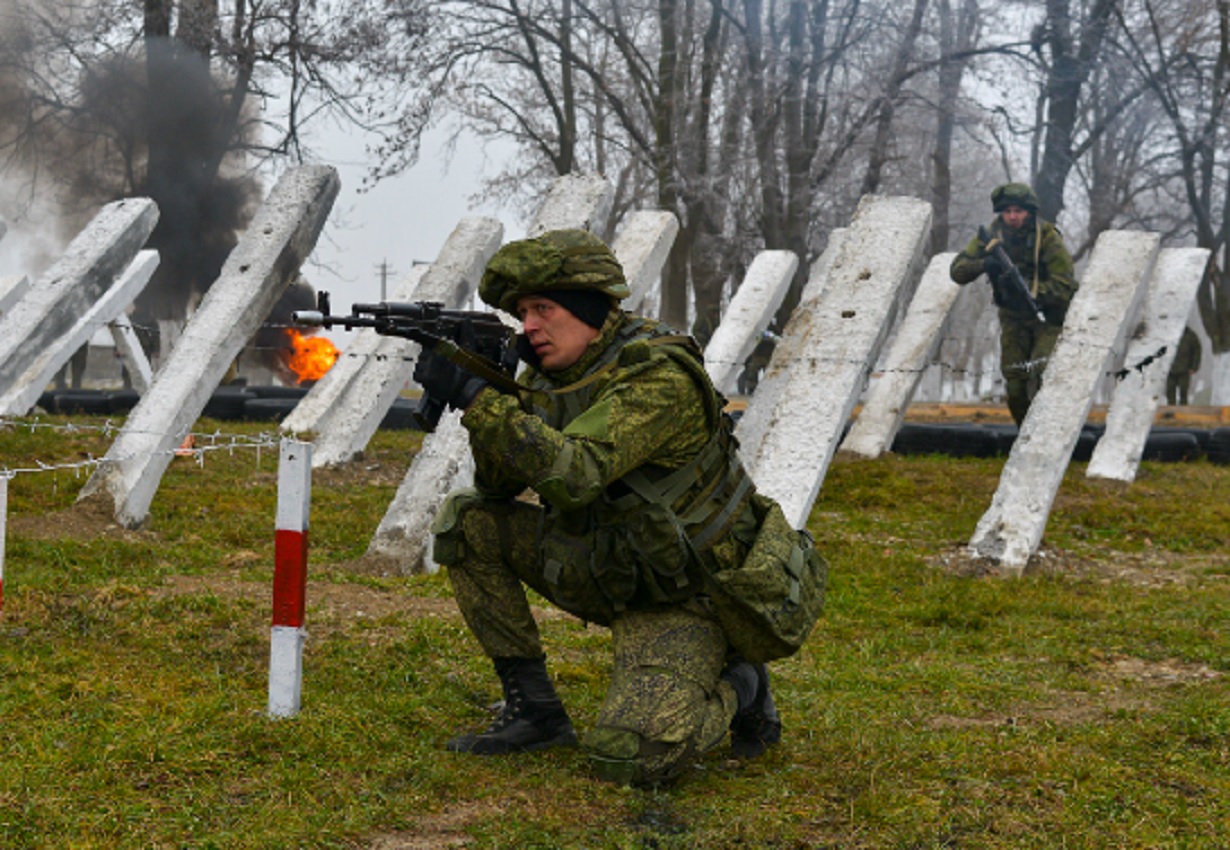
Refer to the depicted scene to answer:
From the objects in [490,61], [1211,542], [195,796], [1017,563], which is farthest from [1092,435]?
[490,61]

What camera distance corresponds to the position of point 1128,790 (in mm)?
3566

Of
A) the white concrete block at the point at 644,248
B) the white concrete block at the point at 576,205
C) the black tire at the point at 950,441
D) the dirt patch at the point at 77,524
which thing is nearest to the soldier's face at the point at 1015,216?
the black tire at the point at 950,441

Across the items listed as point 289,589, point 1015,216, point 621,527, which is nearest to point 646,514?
point 621,527

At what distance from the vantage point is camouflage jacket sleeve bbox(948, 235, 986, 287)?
11.0 metres

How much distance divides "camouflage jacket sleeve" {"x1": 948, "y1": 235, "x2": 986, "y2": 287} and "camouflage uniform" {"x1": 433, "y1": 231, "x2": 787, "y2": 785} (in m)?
7.58

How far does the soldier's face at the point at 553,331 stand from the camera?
3748 mm

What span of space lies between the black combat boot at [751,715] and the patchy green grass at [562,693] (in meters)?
0.07

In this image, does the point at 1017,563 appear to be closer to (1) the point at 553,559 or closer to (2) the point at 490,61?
(1) the point at 553,559

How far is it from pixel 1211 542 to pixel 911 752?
18.8 feet

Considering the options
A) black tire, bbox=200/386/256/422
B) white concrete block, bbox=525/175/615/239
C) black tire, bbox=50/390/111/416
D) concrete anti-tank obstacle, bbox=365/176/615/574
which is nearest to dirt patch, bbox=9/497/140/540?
concrete anti-tank obstacle, bbox=365/176/615/574

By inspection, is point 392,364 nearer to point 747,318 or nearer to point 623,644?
point 747,318

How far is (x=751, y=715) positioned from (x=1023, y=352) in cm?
807

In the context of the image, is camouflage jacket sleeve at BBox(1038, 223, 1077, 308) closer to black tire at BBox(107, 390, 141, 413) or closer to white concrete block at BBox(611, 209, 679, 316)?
white concrete block at BBox(611, 209, 679, 316)

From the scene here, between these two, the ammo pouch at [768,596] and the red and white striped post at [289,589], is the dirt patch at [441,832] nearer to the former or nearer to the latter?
the red and white striped post at [289,589]
